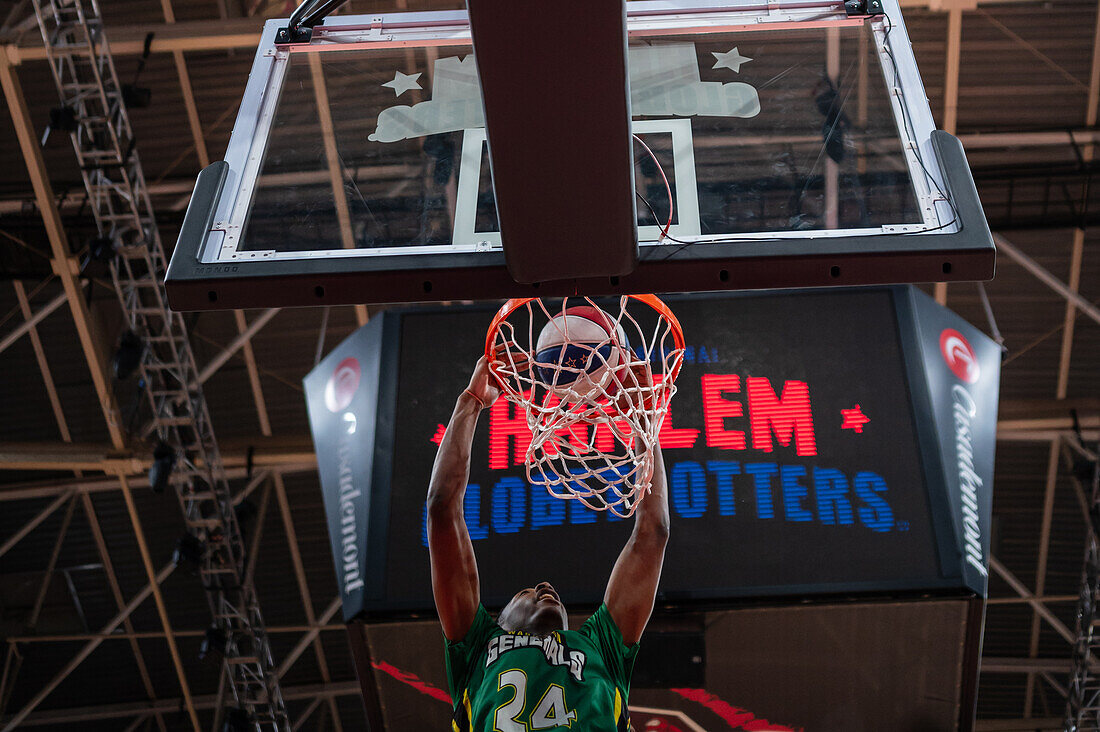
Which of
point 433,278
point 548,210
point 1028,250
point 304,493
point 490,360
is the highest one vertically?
point 548,210

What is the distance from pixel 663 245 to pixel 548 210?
16.1 inches

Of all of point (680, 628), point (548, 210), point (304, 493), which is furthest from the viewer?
point (304, 493)

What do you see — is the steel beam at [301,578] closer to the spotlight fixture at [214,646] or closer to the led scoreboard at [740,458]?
the spotlight fixture at [214,646]

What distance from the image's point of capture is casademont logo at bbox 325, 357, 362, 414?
21.7ft

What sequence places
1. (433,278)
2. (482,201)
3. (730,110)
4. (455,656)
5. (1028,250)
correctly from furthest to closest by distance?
(1028,250) < (455,656) < (730,110) < (482,201) < (433,278)

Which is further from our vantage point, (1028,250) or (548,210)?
(1028,250)

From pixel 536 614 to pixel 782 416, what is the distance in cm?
281

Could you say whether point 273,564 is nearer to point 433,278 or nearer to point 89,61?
point 89,61

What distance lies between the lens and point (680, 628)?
5996 millimetres

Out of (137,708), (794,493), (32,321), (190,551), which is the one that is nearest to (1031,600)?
(794,493)

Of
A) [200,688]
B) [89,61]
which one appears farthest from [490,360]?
[200,688]

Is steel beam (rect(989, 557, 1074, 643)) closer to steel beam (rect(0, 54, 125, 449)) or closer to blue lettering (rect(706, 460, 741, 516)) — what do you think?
blue lettering (rect(706, 460, 741, 516))

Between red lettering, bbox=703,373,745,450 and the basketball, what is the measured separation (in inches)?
94.6

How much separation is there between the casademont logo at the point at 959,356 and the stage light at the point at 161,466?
6537mm
